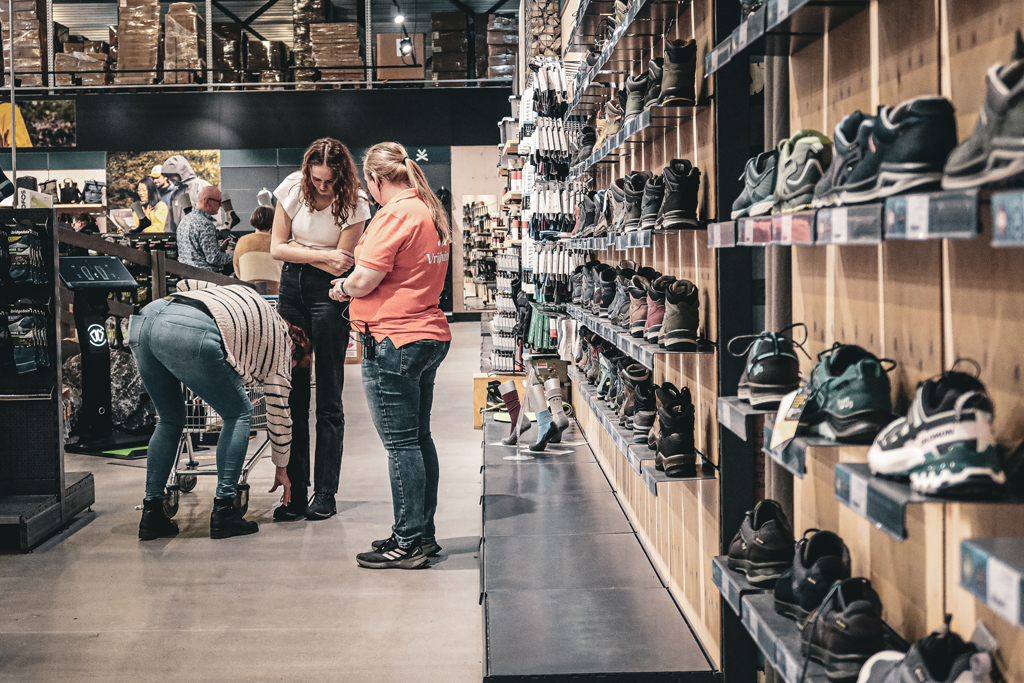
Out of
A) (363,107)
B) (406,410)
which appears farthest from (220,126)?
(406,410)

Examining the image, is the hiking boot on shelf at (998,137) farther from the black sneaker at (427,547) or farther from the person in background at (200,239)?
the person in background at (200,239)

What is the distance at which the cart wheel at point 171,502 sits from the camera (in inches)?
174

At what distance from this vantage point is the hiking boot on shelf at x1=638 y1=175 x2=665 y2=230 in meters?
2.83

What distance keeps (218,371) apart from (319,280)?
0.79 m

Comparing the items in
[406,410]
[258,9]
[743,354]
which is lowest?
[406,410]

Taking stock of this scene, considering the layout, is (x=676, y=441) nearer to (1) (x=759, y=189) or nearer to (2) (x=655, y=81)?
(1) (x=759, y=189)

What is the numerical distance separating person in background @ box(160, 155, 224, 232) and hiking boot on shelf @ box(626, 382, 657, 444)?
8.38 meters

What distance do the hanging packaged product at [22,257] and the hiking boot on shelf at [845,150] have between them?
12.9 ft

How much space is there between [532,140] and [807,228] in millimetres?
4268

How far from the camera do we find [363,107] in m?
14.9

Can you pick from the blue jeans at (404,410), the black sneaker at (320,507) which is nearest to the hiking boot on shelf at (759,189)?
the blue jeans at (404,410)

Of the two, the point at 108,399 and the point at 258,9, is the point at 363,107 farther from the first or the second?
the point at 108,399

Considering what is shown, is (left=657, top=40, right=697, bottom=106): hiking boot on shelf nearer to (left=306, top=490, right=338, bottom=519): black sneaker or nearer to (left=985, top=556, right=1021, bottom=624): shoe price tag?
(left=985, top=556, right=1021, bottom=624): shoe price tag

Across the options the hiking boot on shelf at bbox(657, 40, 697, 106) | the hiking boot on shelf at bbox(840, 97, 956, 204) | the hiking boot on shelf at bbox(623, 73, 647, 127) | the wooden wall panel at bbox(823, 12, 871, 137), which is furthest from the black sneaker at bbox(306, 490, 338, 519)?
the hiking boot on shelf at bbox(840, 97, 956, 204)
